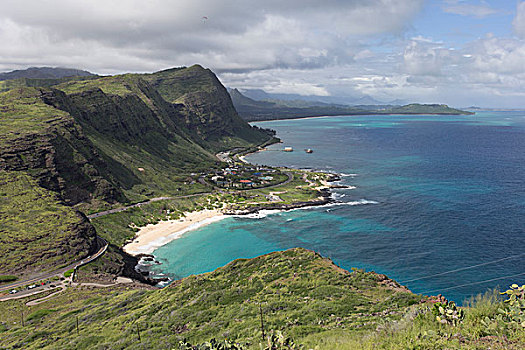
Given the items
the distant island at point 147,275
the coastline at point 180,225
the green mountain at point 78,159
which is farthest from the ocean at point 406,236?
the green mountain at point 78,159

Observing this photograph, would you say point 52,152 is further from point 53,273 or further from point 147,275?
point 147,275

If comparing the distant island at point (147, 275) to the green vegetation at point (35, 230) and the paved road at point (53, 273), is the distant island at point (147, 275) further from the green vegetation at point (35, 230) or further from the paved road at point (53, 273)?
the paved road at point (53, 273)

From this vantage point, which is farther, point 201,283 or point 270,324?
point 201,283

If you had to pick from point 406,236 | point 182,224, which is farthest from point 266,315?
point 182,224

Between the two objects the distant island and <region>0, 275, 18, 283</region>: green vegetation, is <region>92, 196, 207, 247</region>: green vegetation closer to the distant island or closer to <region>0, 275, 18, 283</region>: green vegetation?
the distant island

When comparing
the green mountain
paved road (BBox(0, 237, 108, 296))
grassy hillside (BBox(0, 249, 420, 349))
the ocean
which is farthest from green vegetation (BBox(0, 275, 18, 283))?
the ocean

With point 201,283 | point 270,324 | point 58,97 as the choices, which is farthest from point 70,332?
point 58,97

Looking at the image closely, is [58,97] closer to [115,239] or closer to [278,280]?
[115,239]
